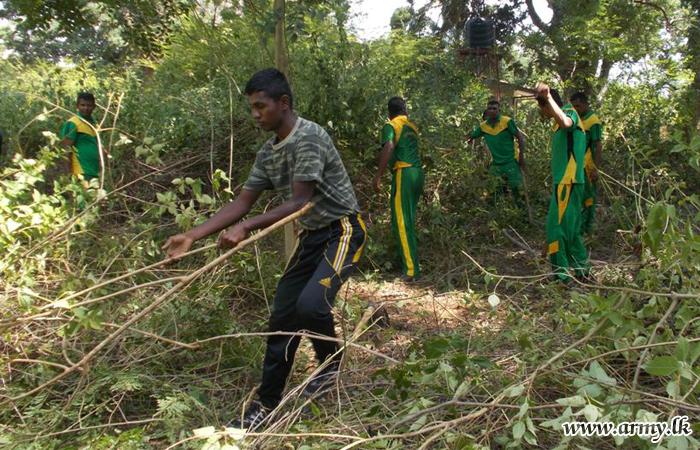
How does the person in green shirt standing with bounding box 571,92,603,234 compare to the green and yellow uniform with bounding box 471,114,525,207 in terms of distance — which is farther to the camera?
the green and yellow uniform with bounding box 471,114,525,207

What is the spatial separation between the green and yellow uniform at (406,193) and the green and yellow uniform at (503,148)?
1.69 metres

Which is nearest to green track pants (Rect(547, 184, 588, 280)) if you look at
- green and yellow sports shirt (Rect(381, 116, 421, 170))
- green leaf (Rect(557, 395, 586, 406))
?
green and yellow sports shirt (Rect(381, 116, 421, 170))

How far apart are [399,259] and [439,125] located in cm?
179

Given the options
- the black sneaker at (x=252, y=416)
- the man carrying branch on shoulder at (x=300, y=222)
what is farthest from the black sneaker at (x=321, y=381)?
the black sneaker at (x=252, y=416)

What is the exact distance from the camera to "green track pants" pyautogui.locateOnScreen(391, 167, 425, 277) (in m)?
5.45

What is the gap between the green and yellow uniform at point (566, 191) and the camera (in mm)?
4605

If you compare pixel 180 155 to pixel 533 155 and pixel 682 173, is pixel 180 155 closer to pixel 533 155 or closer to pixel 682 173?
pixel 533 155

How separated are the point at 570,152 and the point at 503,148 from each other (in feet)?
7.23

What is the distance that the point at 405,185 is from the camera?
548cm

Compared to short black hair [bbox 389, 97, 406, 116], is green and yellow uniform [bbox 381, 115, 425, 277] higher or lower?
lower

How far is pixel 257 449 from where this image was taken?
2199 millimetres

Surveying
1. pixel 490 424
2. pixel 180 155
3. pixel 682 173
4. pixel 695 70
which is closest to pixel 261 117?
pixel 490 424

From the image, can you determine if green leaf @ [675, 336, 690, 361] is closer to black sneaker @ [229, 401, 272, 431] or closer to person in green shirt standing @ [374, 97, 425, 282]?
black sneaker @ [229, 401, 272, 431]

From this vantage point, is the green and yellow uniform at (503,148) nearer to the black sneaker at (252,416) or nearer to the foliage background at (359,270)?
the foliage background at (359,270)
